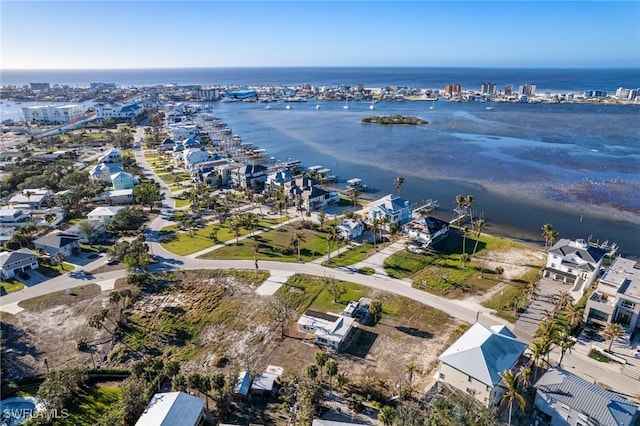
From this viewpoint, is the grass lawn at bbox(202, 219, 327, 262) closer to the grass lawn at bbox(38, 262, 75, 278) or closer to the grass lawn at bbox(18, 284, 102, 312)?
the grass lawn at bbox(18, 284, 102, 312)

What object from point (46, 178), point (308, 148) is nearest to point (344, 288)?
point (46, 178)

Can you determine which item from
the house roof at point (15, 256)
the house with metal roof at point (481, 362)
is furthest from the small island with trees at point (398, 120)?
the house with metal roof at point (481, 362)

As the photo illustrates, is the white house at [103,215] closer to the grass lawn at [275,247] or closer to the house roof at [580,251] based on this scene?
the grass lawn at [275,247]

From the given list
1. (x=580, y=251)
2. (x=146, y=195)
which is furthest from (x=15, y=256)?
(x=580, y=251)

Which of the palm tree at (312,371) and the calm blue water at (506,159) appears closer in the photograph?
the palm tree at (312,371)

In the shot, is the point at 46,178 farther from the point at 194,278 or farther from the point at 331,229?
the point at 331,229

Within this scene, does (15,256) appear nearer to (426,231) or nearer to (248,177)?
(248,177)
